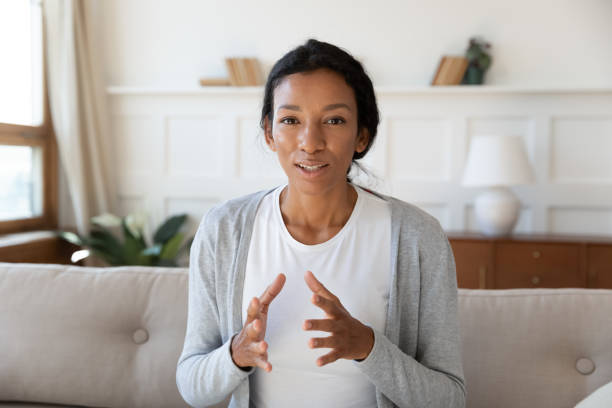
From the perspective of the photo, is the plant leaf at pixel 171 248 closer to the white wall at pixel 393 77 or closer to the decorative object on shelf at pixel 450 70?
the white wall at pixel 393 77

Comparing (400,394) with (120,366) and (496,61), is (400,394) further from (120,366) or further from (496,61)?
(496,61)

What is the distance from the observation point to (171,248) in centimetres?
354

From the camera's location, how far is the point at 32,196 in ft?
12.0

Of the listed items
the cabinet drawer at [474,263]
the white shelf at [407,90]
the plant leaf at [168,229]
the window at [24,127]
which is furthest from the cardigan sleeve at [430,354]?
the window at [24,127]

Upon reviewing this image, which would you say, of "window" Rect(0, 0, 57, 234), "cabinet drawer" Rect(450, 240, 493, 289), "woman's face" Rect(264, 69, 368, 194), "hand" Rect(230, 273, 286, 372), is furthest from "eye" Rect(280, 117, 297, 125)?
"window" Rect(0, 0, 57, 234)

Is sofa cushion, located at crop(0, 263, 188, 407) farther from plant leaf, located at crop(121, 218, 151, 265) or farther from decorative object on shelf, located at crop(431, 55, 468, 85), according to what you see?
decorative object on shelf, located at crop(431, 55, 468, 85)

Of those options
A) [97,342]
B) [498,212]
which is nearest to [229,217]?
[97,342]

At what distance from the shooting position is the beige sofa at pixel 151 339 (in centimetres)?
133

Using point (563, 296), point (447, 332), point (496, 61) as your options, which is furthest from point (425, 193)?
point (447, 332)

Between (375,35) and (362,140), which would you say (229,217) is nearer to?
(362,140)

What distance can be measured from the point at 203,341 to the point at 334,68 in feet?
2.10

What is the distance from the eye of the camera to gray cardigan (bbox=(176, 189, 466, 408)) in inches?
43.2

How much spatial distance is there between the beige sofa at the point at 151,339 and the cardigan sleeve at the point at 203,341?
0.84ft

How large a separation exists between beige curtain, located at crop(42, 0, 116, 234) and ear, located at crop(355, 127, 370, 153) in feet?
9.06
